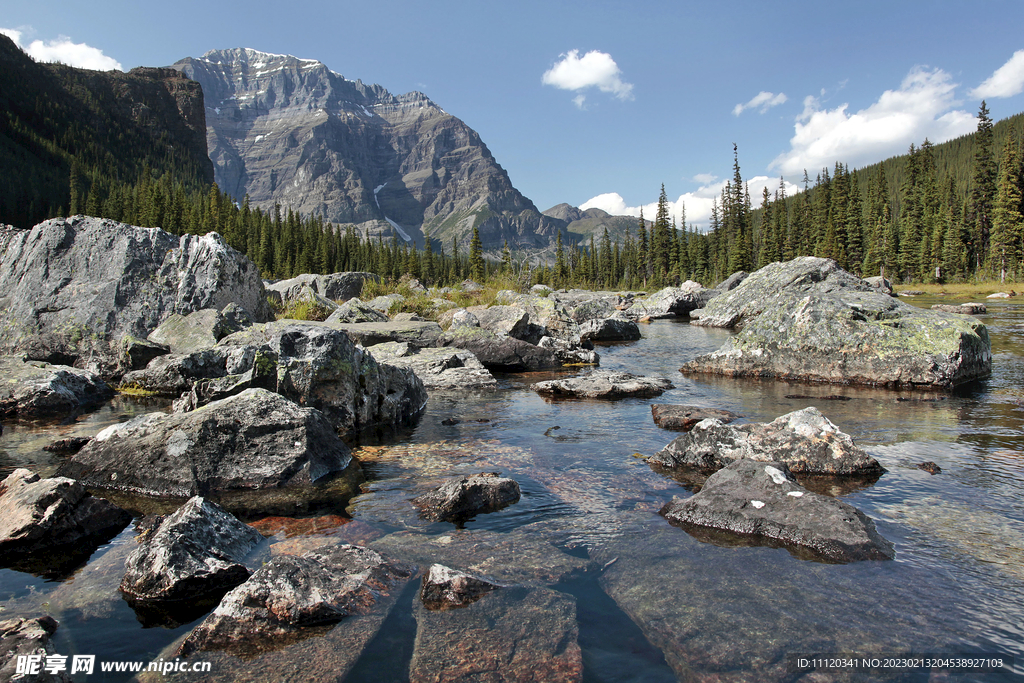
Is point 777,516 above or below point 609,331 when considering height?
below

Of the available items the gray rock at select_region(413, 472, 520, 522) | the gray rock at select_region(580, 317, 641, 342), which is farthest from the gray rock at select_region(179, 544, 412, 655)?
the gray rock at select_region(580, 317, 641, 342)

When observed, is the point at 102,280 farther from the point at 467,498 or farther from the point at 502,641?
the point at 502,641

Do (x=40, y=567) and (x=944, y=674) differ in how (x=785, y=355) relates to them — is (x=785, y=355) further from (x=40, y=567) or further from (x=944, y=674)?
(x=40, y=567)

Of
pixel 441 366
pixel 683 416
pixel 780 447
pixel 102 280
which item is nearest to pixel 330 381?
pixel 441 366

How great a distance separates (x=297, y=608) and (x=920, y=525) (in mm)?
5096

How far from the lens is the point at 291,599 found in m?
3.38

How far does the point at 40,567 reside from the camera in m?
4.12

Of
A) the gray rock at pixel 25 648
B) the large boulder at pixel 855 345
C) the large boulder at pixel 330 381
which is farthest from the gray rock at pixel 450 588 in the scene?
the large boulder at pixel 855 345

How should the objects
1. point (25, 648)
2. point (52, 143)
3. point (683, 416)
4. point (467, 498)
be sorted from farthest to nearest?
point (52, 143) → point (683, 416) → point (467, 498) → point (25, 648)

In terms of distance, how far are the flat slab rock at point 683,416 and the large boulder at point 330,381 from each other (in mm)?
4269

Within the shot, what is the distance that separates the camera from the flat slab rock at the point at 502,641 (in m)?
2.90

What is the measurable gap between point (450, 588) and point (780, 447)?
458 centimetres

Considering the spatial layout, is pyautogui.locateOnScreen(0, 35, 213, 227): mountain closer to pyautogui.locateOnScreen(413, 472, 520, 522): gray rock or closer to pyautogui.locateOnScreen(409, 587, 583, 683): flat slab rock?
pyautogui.locateOnScreen(413, 472, 520, 522): gray rock

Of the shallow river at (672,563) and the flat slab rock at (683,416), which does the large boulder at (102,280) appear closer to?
the shallow river at (672,563)
